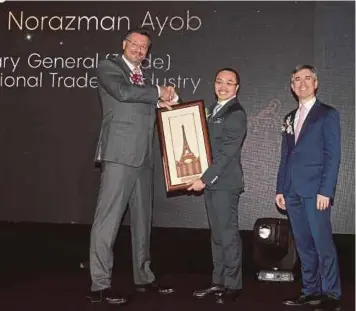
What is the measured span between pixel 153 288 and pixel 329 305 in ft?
3.56

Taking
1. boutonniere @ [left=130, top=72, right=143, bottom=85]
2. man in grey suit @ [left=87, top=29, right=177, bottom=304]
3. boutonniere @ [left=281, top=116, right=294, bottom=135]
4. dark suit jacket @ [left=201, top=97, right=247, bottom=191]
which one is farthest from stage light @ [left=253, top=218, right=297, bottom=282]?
boutonniere @ [left=130, top=72, right=143, bottom=85]

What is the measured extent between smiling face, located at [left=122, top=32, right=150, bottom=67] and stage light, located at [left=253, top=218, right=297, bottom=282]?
153cm

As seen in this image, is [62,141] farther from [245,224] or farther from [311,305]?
[311,305]

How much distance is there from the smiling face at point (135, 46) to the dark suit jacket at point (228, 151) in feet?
1.99

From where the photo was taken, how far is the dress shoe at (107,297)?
3072 mm

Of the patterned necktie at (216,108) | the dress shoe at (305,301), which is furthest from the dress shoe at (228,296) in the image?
the patterned necktie at (216,108)

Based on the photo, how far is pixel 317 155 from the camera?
10.2 ft

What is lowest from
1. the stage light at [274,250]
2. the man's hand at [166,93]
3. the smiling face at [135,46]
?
the stage light at [274,250]

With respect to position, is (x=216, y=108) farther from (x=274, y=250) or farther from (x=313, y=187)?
(x=274, y=250)

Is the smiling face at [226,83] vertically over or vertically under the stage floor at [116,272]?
over

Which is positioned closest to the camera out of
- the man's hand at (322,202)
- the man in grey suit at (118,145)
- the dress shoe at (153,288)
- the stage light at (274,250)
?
the man's hand at (322,202)

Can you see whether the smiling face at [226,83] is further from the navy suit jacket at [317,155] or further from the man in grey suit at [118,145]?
the navy suit jacket at [317,155]

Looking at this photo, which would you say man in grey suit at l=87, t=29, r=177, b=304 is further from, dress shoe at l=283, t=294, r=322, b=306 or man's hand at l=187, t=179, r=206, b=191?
dress shoe at l=283, t=294, r=322, b=306

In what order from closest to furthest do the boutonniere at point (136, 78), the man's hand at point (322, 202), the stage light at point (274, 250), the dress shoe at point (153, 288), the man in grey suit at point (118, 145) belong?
the man's hand at point (322, 202)
the man in grey suit at point (118, 145)
the boutonniere at point (136, 78)
the dress shoe at point (153, 288)
the stage light at point (274, 250)
